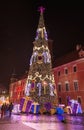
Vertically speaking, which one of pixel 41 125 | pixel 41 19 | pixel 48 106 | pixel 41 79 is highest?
pixel 41 19

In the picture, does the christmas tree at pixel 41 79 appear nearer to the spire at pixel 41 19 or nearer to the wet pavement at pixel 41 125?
the spire at pixel 41 19

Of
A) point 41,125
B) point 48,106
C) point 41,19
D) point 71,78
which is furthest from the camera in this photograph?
point 71,78

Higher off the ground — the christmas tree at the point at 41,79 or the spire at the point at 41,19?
the spire at the point at 41,19

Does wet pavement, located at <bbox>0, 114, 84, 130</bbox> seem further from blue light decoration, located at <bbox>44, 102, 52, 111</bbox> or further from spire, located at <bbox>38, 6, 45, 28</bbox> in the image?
spire, located at <bbox>38, 6, 45, 28</bbox>

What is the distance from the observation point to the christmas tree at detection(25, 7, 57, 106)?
1335 inches

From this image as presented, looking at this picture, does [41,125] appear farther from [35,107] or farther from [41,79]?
[41,79]

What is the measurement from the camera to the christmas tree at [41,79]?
33.9m

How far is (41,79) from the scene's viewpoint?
34.5 meters

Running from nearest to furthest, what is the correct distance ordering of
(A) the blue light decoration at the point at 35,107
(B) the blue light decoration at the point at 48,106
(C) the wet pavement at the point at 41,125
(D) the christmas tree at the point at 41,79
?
(C) the wet pavement at the point at 41,125
(A) the blue light decoration at the point at 35,107
(B) the blue light decoration at the point at 48,106
(D) the christmas tree at the point at 41,79

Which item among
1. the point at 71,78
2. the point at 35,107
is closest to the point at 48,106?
the point at 35,107

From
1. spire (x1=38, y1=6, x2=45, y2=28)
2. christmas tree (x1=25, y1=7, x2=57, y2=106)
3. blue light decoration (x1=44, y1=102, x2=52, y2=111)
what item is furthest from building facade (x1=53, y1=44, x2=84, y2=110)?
spire (x1=38, y1=6, x2=45, y2=28)

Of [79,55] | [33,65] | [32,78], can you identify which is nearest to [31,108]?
[32,78]

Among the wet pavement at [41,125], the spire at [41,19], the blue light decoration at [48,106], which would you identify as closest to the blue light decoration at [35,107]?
the blue light decoration at [48,106]

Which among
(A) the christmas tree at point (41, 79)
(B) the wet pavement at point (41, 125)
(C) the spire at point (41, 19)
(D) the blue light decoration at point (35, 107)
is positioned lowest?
(B) the wet pavement at point (41, 125)
